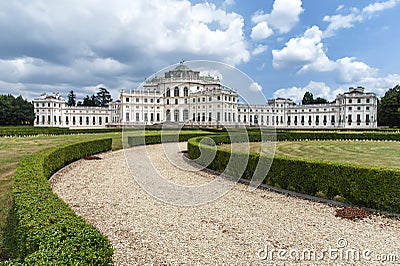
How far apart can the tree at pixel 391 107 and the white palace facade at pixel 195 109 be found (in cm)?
710

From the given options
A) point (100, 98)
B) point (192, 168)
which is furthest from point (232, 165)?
point (100, 98)

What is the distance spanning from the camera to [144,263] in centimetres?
459

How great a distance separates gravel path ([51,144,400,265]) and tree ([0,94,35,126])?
191 feet

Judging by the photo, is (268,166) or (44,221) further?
(268,166)

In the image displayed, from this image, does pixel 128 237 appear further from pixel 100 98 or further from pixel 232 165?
pixel 100 98

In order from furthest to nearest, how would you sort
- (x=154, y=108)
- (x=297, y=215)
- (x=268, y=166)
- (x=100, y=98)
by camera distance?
1. (x=100, y=98)
2. (x=154, y=108)
3. (x=268, y=166)
4. (x=297, y=215)

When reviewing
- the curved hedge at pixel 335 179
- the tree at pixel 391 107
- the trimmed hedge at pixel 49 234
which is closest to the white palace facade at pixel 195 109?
the tree at pixel 391 107

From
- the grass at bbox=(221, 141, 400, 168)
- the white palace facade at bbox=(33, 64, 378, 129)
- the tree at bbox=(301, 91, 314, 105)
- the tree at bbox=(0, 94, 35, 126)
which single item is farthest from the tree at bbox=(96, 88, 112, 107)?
the grass at bbox=(221, 141, 400, 168)

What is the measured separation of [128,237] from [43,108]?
86.1 meters

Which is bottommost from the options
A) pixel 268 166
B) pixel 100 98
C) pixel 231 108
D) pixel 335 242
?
pixel 335 242

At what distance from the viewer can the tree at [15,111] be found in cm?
5619

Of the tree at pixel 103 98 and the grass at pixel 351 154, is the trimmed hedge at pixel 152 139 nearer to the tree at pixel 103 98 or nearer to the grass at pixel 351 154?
the grass at pixel 351 154

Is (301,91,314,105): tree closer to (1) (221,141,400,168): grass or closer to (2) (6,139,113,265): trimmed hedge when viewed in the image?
(1) (221,141,400,168): grass

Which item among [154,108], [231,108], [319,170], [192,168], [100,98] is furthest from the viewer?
[100,98]
